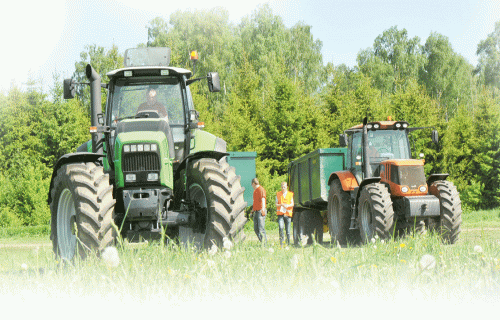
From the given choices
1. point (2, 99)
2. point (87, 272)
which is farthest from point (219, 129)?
point (87, 272)

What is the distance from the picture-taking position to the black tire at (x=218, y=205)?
19.3 ft

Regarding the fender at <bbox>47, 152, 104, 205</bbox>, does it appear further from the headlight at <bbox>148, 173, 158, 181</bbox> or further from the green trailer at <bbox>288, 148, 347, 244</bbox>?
the green trailer at <bbox>288, 148, 347, 244</bbox>

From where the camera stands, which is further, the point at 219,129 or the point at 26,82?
the point at 26,82

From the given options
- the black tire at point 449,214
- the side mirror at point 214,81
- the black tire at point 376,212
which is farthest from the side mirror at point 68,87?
the black tire at point 449,214

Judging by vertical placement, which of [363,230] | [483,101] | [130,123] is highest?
[483,101]

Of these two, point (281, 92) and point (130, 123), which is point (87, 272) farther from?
point (281, 92)

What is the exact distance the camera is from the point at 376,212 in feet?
32.9

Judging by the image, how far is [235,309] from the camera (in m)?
2.61

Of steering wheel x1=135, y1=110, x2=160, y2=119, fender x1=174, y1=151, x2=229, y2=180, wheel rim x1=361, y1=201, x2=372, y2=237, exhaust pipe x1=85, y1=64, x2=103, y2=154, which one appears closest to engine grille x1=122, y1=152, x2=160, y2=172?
fender x1=174, y1=151, x2=229, y2=180

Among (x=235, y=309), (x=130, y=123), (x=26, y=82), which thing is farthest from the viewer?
(x=26, y=82)

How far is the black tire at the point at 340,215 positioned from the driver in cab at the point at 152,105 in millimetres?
5176

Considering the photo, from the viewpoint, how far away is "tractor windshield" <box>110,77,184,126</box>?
7.56 m

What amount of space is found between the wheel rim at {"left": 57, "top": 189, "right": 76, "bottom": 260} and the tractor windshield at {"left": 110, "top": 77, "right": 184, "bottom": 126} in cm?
161

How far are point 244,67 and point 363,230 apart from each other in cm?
2914
